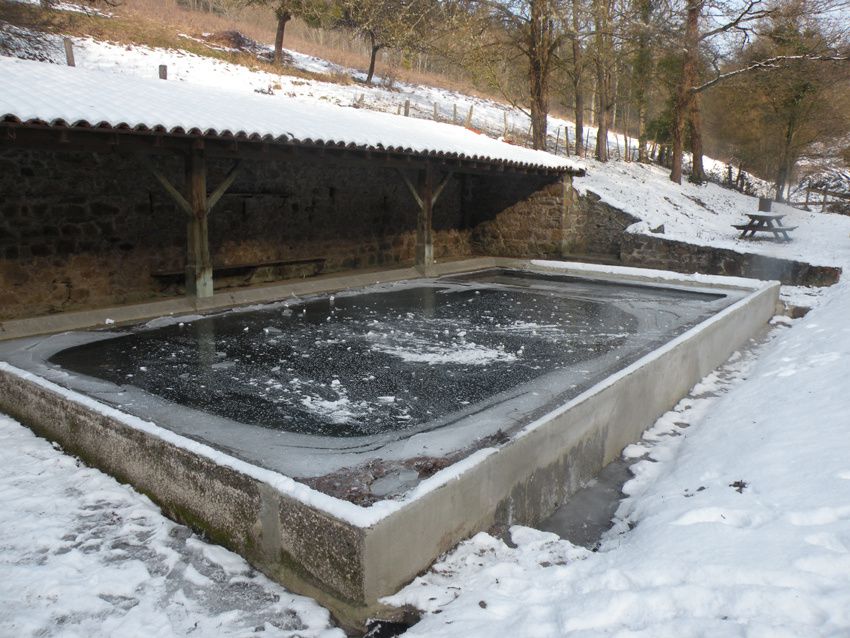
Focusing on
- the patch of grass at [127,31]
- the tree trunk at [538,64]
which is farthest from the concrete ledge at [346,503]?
the patch of grass at [127,31]

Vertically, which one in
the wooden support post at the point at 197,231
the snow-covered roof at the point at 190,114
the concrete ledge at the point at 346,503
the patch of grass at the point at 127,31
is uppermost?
the patch of grass at the point at 127,31

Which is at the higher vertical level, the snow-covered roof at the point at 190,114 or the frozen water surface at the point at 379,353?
the snow-covered roof at the point at 190,114

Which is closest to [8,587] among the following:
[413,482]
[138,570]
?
[138,570]

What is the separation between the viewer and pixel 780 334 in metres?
8.00

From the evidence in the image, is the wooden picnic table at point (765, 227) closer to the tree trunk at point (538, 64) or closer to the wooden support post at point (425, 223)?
the tree trunk at point (538, 64)

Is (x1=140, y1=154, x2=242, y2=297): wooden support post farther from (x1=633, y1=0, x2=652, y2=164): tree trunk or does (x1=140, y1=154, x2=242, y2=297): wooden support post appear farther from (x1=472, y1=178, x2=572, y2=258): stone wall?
(x1=633, y1=0, x2=652, y2=164): tree trunk

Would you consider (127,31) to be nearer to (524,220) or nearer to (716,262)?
(524,220)

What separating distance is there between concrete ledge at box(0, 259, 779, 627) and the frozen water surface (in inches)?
14.5

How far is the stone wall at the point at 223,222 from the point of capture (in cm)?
675

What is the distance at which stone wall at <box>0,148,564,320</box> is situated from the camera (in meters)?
6.75

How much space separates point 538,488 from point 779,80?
20966 millimetres

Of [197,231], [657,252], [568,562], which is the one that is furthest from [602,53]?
[568,562]

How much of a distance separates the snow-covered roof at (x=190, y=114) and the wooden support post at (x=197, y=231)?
53cm

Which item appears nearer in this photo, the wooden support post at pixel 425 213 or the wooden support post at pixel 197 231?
the wooden support post at pixel 197 231
